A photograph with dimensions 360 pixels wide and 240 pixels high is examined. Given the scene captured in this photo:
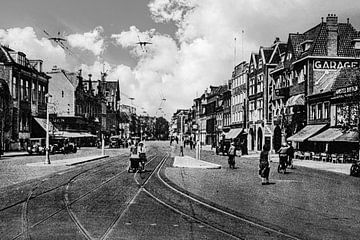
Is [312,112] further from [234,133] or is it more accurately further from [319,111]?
[234,133]

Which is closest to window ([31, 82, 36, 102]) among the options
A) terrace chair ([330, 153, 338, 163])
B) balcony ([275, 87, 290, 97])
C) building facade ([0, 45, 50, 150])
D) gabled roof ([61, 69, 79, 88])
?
building facade ([0, 45, 50, 150])

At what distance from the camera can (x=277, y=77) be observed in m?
62.4

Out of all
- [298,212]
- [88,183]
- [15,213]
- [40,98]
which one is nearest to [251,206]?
[298,212]

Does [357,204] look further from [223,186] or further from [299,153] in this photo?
[299,153]

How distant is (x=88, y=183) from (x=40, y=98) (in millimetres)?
52525

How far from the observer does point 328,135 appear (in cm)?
4209

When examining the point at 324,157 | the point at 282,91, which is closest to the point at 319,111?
the point at 324,157

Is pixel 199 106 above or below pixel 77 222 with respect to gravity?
above

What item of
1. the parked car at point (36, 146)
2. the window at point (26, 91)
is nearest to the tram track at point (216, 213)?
the parked car at point (36, 146)

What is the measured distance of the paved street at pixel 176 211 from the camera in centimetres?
952

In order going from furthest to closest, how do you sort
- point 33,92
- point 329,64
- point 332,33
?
point 33,92 → point 332,33 → point 329,64

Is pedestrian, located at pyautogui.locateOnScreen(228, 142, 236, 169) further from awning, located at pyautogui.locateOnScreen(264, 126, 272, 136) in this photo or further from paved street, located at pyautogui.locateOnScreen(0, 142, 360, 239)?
awning, located at pyautogui.locateOnScreen(264, 126, 272, 136)

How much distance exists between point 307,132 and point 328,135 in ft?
18.3

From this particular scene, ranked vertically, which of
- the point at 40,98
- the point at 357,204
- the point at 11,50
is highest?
the point at 11,50
